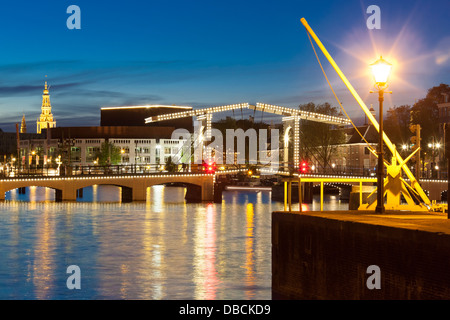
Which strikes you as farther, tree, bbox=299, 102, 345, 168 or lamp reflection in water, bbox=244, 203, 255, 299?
tree, bbox=299, 102, 345, 168

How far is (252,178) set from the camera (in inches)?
4363

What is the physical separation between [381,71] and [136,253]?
1784 centimetres

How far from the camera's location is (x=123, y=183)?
2655 inches

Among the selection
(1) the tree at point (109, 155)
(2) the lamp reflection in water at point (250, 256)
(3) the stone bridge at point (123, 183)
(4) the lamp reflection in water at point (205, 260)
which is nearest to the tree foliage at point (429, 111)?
(3) the stone bridge at point (123, 183)

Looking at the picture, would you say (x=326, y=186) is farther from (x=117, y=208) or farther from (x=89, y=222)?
(x=89, y=222)

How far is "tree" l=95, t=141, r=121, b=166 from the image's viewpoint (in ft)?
445

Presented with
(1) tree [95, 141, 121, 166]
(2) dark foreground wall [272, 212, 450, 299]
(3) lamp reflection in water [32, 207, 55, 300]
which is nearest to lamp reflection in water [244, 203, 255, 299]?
(2) dark foreground wall [272, 212, 450, 299]

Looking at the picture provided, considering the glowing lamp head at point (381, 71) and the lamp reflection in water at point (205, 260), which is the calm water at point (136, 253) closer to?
the lamp reflection in water at point (205, 260)

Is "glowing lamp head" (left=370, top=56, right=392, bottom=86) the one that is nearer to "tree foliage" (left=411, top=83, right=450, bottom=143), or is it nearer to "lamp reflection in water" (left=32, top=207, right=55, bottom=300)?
"lamp reflection in water" (left=32, top=207, right=55, bottom=300)

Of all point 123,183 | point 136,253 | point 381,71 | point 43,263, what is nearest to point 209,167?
point 123,183

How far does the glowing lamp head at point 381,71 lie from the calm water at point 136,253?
25.7ft

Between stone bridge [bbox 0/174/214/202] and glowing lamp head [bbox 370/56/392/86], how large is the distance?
49991 mm

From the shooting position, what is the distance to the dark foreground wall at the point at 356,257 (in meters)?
12.0

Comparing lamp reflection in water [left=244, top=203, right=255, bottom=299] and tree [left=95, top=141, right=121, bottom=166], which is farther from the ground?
tree [left=95, top=141, right=121, bottom=166]
